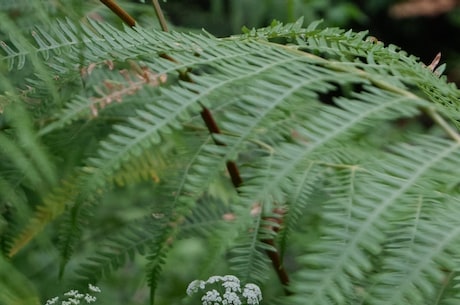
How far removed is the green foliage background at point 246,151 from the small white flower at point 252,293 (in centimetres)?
4

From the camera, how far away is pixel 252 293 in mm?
737

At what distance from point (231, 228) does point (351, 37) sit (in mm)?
319

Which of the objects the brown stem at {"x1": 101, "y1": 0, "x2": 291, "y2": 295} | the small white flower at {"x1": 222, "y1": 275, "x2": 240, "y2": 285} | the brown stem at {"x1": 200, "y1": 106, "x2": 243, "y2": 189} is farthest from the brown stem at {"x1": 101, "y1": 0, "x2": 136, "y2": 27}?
the small white flower at {"x1": 222, "y1": 275, "x2": 240, "y2": 285}

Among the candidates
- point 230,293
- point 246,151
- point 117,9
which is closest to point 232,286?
point 230,293

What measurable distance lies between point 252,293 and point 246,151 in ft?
0.50

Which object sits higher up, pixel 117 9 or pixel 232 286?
pixel 117 9

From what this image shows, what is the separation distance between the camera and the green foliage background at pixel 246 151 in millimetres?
636

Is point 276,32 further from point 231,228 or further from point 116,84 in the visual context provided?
point 231,228

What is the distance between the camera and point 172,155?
105 centimetres

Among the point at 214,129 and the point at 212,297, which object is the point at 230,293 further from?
the point at 214,129

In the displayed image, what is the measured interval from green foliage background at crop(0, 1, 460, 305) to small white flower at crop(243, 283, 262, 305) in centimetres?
4

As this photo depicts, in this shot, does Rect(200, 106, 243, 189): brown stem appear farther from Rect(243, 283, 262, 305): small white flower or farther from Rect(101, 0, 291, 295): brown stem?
Rect(243, 283, 262, 305): small white flower

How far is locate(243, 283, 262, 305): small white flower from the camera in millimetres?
731

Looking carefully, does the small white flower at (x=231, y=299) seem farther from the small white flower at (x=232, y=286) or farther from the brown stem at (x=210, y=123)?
the brown stem at (x=210, y=123)
